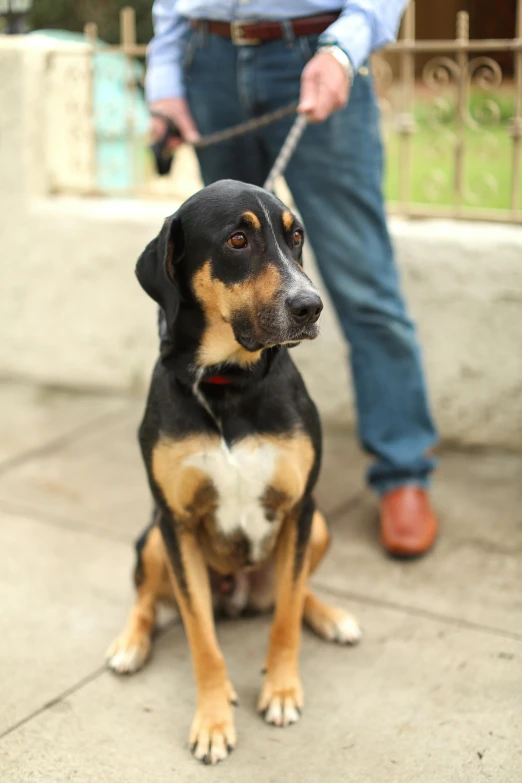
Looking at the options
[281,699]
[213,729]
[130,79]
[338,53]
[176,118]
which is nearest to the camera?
[213,729]

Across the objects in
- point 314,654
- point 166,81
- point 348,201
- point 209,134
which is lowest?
point 314,654

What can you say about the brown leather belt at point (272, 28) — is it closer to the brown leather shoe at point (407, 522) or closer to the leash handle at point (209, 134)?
the leash handle at point (209, 134)

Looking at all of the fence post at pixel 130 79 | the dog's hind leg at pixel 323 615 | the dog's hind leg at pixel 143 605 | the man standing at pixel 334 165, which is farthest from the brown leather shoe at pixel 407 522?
the fence post at pixel 130 79

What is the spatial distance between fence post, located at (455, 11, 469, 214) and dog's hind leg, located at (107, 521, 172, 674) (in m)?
2.40

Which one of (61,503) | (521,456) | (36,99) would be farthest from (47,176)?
(521,456)

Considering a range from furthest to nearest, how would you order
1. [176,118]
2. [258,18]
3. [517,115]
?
1. [517,115]
2. [176,118]
3. [258,18]

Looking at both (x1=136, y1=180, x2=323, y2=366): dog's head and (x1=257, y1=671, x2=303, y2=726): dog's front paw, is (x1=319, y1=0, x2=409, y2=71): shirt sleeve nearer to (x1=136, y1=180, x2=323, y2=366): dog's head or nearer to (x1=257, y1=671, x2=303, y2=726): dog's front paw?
(x1=136, y1=180, x2=323, y2=366): dog's head

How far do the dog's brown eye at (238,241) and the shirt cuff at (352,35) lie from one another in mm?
928

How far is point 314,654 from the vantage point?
2.94m

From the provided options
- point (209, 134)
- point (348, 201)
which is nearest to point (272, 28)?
point (209, 134)

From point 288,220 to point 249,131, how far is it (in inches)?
46.3

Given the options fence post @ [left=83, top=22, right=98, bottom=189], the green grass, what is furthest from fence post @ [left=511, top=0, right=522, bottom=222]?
fence post @ [left=83, top=22, right=98, bottom=189]

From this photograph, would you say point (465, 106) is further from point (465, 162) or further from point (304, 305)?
point (304, 305)

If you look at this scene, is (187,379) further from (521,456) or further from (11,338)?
(11,338)
